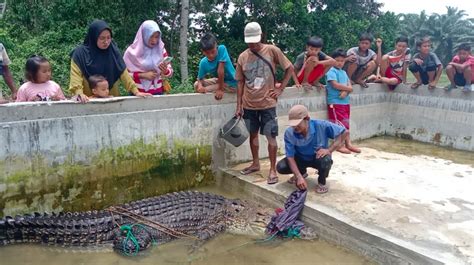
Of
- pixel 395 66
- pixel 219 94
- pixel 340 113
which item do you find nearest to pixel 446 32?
pixel 395 66

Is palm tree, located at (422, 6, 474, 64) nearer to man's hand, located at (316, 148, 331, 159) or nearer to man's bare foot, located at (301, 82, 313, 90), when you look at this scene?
man's bare foot, located at (301, 82, 313, 90)

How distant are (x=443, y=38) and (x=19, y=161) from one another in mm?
36555

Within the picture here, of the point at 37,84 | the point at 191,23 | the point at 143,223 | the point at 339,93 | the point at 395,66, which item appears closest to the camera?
the point at 143,223

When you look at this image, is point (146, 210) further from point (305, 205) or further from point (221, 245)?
point (305, 205)

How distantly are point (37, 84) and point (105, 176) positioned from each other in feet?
4.31

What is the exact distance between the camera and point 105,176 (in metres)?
4.98

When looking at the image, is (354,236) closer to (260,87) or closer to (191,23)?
(260,87)

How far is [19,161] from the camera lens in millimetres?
4340

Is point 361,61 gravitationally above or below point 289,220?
above

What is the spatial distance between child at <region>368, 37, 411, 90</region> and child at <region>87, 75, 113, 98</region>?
5323 millimetres

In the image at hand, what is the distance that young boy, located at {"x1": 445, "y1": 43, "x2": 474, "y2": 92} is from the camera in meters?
7.23

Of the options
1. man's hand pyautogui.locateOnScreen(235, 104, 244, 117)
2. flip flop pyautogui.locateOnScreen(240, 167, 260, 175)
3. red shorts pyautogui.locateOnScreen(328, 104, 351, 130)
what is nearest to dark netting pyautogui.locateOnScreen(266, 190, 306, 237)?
flip flop pyautogui.locateOnScreen(240, 167, 260, 175)

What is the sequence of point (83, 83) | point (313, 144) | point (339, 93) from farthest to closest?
point (339, 93) < point (83, 83) < point (313, 144)

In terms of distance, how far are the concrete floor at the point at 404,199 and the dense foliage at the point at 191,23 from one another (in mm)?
5060
